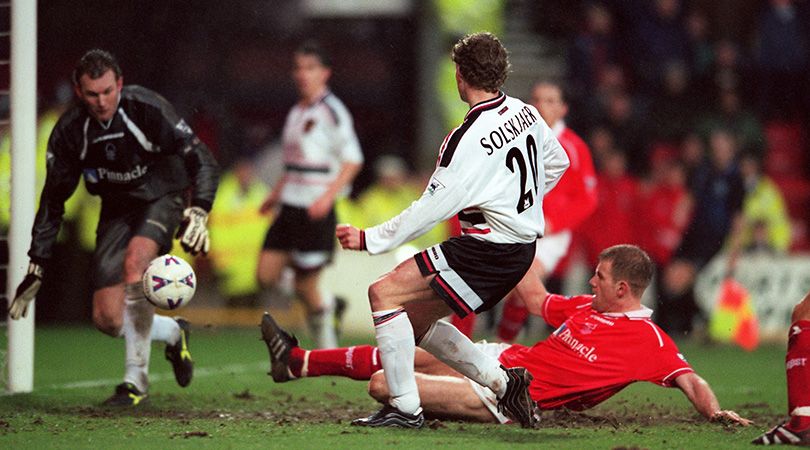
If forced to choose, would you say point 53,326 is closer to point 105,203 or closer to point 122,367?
point 122,367

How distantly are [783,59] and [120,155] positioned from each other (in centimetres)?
1031

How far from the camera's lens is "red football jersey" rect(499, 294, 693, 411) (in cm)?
687

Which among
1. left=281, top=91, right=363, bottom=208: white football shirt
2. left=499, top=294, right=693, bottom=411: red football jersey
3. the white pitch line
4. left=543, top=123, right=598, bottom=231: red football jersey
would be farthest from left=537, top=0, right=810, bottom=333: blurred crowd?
left=499, top=294, right=693, bottom=411: red football jersey

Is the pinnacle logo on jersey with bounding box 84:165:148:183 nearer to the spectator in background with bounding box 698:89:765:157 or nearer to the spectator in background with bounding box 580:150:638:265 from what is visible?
the spectator in background with bounding box 580:150:638:265

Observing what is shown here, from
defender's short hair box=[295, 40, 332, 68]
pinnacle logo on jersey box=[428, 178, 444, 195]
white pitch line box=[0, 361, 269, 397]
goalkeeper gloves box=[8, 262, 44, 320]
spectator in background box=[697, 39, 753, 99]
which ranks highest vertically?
spectator in background box=[697, 39, 753, 99]

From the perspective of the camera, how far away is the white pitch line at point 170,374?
9086 mm

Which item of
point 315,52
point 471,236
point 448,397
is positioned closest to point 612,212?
point 315,52

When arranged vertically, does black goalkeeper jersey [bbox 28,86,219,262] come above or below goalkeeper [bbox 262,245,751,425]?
above

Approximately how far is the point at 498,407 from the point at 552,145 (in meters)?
1.33

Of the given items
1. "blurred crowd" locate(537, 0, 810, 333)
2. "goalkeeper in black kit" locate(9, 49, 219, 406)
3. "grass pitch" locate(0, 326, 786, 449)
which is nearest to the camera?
"grass pitch" locate(0, 326, 786, 449)

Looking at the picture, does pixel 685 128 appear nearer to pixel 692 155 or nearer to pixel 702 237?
pixel 692 155

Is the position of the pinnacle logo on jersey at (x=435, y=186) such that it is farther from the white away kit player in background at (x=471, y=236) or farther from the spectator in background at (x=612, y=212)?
the spectator in background at (x=612, y=212)

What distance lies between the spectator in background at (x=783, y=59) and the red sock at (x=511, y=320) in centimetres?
786

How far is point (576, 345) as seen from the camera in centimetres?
701
